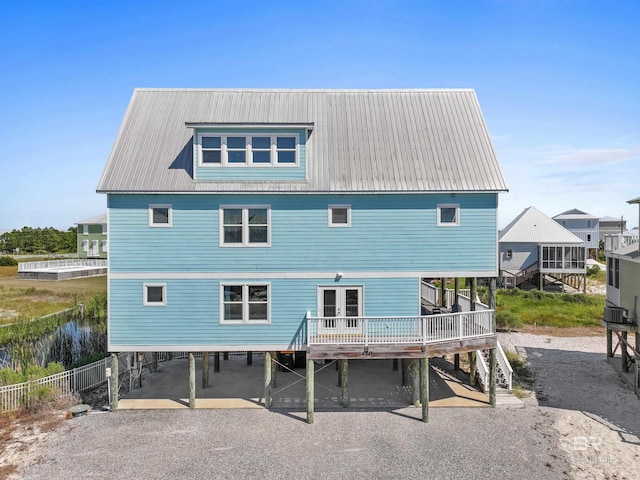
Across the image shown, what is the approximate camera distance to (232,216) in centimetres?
1533

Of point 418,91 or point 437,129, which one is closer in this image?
point 437,129

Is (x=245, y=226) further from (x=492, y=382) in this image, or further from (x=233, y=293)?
(x=492, y=382)

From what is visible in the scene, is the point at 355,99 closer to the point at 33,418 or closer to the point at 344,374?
the point at 344,374

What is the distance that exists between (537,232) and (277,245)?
37.7m

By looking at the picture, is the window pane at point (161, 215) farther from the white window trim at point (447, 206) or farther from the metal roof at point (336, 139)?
the white window trim at point (447, 206)

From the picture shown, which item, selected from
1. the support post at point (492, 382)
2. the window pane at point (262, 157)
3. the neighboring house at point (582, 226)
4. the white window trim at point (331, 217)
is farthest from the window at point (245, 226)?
the neighboring house at point (582, 226)

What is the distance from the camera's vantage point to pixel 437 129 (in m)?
17.1

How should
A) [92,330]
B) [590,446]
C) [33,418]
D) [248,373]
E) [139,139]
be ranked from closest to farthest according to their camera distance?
[590,446], [33,418], [139,139], [248,373], [92,330]

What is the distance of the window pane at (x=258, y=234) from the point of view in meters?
15.3

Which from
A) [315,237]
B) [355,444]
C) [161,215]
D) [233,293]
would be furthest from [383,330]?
[161,215]

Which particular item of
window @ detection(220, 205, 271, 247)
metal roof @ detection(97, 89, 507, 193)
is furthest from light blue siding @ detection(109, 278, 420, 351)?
metal roof @ detection(97, 89, 507, 193)

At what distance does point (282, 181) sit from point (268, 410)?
28.8 feet

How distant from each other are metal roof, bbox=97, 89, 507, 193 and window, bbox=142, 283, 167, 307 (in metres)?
3.57

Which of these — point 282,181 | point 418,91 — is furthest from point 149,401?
A: point 418,91
